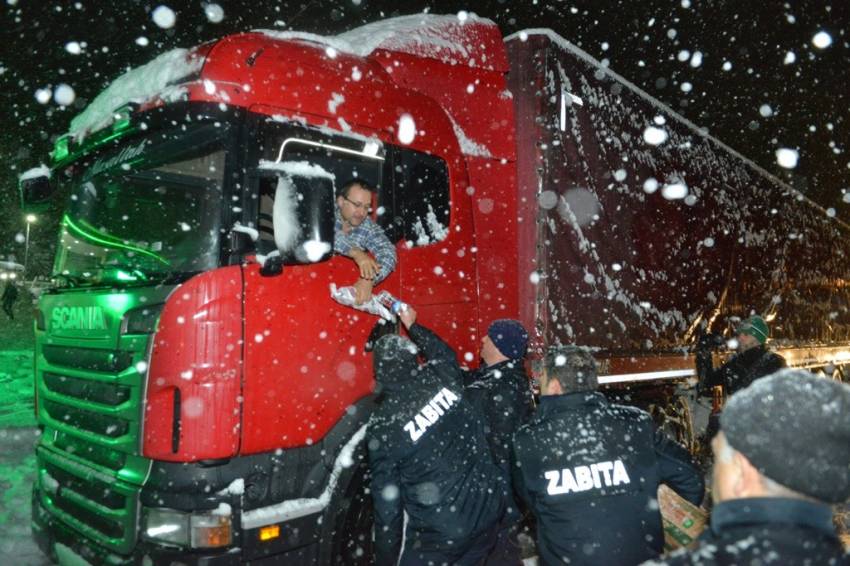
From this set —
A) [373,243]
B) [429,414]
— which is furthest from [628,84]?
[429,414]

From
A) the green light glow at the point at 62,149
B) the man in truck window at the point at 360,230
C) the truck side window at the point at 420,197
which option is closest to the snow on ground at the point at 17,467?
the green light glow at the point at 62,149

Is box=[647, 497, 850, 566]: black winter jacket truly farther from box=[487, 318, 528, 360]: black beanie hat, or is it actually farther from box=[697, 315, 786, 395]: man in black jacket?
box=[697, 315, 786, 395]: man in black jacket

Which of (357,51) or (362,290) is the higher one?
(357,51)

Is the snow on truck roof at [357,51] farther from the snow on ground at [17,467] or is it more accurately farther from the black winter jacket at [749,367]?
the black winter jacket at [749,367]

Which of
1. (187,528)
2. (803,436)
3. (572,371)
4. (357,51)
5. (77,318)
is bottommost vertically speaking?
(187,528)

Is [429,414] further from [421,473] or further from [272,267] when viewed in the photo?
[272,267]

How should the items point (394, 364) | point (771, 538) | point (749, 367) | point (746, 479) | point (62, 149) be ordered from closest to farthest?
1. point (771, 538)
2. point (746, 479)
3. point (394, 364)
4. point (62, 149)
5. point (749, 367)

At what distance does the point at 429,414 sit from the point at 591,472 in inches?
31.6

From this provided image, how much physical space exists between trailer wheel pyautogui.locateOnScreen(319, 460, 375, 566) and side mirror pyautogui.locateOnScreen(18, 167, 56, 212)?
2861 mm

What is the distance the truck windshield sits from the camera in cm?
282

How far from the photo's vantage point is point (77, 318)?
3.10 m

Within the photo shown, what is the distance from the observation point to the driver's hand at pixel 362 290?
3098 mm

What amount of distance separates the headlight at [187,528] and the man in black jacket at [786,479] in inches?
83.7

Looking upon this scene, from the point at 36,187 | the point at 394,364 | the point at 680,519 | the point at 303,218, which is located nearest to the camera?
the point at 303,218
